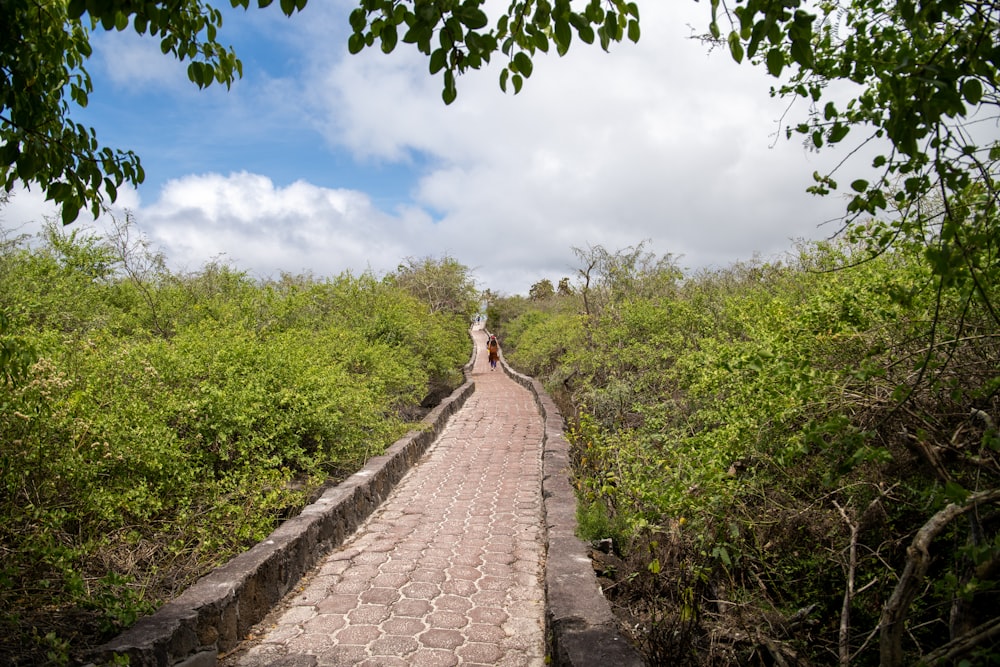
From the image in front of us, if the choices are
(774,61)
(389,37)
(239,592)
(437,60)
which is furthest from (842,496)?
(239,592)

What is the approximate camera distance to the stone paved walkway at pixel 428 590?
4.07 metres

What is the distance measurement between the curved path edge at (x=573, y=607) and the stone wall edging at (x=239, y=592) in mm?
1965

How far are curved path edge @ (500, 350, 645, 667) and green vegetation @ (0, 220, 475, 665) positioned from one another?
7.75 ft

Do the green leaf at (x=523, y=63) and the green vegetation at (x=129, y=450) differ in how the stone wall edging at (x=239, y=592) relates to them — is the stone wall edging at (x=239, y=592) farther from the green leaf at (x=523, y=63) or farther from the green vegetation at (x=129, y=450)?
the green leaf at (x=523, y=63)

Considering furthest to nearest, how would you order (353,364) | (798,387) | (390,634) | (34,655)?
(353,364) < (390,634) < (798,387) < (34,655)

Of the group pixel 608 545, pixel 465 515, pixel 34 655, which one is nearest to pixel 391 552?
pixel 465 515

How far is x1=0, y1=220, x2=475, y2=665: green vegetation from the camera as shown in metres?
3.66

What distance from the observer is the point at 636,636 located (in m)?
3.95

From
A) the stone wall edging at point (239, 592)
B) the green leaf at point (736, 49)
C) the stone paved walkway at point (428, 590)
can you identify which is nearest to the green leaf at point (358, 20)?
the green leaf at point (736, 49)

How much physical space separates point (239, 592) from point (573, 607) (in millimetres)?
2125

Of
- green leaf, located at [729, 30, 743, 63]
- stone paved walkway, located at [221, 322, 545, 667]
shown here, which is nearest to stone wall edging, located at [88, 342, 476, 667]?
stone paved walkway, located at [221, 322, 545, 667]

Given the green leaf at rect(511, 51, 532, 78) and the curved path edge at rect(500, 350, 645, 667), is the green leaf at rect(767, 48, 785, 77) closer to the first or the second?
the green leaf at rect(511, 51, 532, 78)

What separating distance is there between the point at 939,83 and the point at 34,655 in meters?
4.35

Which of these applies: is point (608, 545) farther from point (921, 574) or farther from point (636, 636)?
point (921, 574)
